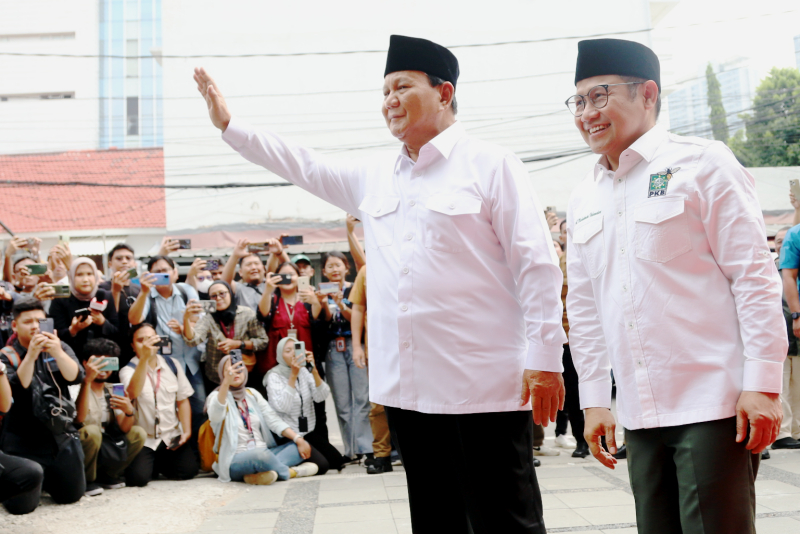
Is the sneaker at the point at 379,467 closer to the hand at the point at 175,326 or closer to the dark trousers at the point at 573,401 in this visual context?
the dark trousers at the point at 573,401

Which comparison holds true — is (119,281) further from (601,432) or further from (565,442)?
(601,432)

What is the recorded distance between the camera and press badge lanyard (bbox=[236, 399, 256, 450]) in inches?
231

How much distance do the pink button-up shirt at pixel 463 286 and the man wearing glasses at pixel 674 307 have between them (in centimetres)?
21

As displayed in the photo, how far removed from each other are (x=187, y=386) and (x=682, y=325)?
4972mm

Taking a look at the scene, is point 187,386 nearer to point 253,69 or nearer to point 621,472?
point 621,472

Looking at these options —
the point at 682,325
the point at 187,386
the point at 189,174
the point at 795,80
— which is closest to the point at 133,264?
the point at 187,386

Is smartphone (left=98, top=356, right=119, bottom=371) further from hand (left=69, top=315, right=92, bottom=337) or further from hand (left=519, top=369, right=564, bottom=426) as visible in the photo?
hand (left=519, top=369, right=564, bottom=426)

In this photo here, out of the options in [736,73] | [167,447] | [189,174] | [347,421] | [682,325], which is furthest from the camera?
[736,73]

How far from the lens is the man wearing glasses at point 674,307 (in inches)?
75.8

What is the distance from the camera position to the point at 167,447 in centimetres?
593

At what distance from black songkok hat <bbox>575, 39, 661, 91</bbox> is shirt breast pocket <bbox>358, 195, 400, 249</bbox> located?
763 mm

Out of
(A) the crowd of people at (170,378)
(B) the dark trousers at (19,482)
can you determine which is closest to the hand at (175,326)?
(A) the crowd of people at (170,378)

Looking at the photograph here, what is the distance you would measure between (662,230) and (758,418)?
0.56 meters

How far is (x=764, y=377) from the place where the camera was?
190cm
